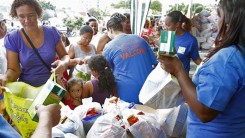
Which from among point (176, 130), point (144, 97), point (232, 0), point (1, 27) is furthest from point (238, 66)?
point (1, 27)

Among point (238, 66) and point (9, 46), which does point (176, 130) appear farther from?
point (9, 46)

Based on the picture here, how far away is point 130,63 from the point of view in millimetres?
2203

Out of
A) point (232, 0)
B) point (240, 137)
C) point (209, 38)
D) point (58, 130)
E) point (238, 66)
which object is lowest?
point (209, 38)

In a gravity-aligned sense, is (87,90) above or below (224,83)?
below

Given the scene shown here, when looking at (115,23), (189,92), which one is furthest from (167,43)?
(115,23)

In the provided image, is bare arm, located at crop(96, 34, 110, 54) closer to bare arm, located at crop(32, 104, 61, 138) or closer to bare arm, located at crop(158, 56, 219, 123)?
bare arm, located at crop(158, 56, 219, 123)

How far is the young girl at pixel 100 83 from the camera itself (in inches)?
89.1

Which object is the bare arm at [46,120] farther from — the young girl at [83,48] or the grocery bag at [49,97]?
the young girl at [83,48]

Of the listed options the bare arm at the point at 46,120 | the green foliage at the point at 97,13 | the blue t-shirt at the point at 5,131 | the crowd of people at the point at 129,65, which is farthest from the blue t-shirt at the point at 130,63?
the green foliage at the point at 97,13

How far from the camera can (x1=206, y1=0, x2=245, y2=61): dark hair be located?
90 centimetres

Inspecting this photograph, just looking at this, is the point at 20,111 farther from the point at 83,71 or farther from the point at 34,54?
the point at 83,71

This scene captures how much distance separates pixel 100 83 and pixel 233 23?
1500 mm

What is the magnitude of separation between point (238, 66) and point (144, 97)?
64cm

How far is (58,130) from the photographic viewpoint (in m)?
1.40
